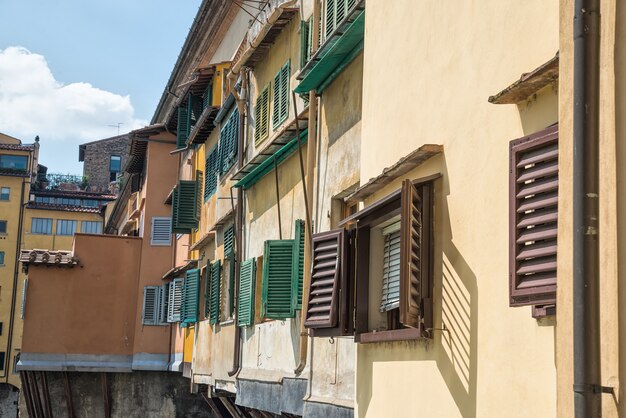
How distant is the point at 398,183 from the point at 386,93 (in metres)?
0.71

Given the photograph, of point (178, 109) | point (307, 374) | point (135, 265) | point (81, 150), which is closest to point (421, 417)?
point (307, 374)

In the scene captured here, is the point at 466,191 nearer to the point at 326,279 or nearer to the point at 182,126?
the point at 326,279

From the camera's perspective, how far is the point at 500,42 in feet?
18.3

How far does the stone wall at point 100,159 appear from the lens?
8256 centimetres

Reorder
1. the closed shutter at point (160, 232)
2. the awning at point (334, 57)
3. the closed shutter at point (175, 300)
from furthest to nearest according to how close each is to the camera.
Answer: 1. the closed shutter at point (160, 232)
2. the closed shutter at point (175, 300)
3. the awning at point (334, 57)

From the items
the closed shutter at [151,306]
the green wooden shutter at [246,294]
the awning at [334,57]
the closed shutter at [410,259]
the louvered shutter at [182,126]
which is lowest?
the closed shutter at [410,259]

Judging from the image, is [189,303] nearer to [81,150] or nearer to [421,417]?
[421,417]

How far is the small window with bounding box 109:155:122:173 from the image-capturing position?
82000mm

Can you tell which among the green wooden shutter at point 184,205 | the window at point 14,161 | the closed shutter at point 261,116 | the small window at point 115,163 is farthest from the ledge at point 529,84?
the small window at point 115,163

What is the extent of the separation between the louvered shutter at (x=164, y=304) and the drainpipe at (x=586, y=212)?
24.6 m

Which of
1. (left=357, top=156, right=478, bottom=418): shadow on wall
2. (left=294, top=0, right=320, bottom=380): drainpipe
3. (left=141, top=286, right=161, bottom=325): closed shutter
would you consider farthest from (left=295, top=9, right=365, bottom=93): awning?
(left=141, top=286, right=161, bottom=325): closed shutter

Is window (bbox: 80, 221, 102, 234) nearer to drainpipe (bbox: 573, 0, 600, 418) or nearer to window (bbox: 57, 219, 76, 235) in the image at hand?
window (bbox: 57, 219, 76, 235)

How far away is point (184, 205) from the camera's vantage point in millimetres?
23875

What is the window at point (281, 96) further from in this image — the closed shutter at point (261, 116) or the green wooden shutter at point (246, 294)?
the green wooden shutter at point (246, 294)
